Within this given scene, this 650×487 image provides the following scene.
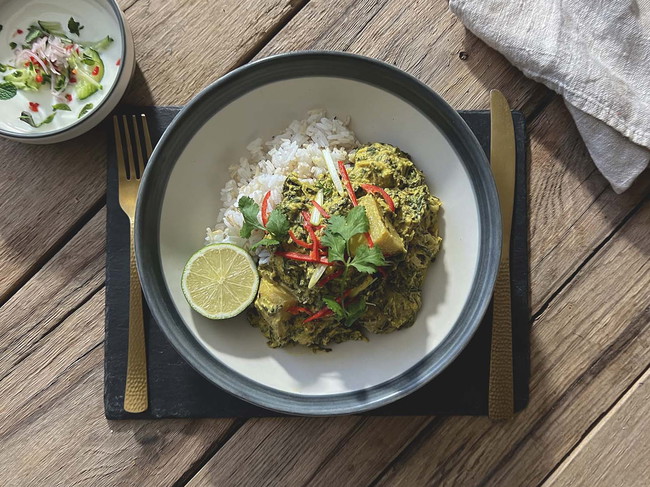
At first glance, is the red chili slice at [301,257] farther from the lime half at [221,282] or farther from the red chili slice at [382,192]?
the red chili slice at [382,192]

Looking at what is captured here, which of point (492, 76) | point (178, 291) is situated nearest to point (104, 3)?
point (178, 291)

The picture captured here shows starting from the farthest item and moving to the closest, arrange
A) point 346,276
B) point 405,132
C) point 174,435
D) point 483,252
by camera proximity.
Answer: point 174,435, point 405,132, point 483,252, point 346,276

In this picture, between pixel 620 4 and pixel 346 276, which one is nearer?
pixel 346 276

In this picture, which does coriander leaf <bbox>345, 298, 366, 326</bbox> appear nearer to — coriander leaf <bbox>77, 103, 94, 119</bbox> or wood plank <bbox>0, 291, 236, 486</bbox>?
wood plank <bbox>0, 291, 236, 486</bbox>

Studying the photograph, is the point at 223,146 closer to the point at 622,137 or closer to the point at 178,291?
the point at 178,291

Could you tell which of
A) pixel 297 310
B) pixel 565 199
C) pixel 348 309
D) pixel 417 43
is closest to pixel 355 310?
pixel 348 309

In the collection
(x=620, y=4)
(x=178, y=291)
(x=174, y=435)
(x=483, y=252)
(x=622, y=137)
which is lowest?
(x=174, y=435)

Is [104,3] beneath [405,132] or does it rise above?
above

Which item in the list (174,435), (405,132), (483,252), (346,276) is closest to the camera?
(346,276)
